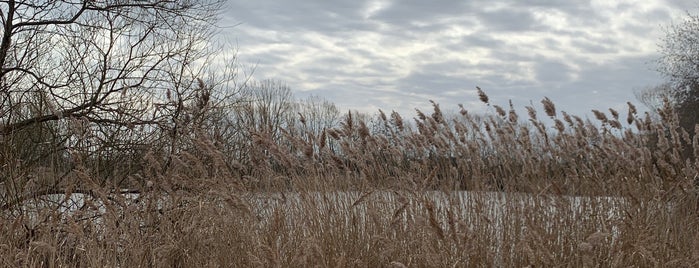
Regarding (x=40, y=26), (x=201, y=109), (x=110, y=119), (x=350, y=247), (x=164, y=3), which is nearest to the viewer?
(x=350, y=247)

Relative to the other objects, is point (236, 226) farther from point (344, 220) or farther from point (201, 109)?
point (201, 109)

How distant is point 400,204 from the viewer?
16.5 ft

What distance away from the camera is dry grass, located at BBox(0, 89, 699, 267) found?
14.1ft

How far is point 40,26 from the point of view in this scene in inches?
317

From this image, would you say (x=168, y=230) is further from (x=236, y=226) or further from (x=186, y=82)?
(x=186, y=82)

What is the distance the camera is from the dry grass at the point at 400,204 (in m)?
4.30

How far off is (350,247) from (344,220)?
0.25 m

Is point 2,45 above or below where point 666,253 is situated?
above

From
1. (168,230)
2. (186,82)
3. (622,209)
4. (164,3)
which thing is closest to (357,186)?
(168,230)

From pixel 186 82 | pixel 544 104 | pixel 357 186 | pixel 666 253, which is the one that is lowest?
pixel 666 253

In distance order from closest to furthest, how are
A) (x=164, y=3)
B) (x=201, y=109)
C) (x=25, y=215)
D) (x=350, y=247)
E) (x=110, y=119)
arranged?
(x=350, y=247), (x=25, y=215), (x=201, y=109), (x=110, y=119), (x=164, y=3)

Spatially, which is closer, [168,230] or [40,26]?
[168,230]

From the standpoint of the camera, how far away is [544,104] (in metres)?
5.09

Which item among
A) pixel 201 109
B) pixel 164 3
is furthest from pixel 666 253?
pixel 164 3
